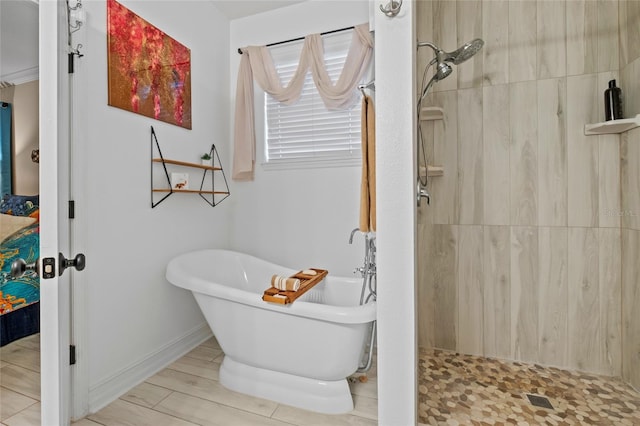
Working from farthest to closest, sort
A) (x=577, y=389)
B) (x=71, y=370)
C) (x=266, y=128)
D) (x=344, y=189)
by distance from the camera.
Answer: (x=266, y=128) → (x=344, y=189) → (x=577, y=389) → (x=71, y=370)

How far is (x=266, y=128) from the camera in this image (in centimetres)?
261

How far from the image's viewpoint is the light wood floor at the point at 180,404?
149 centimetres

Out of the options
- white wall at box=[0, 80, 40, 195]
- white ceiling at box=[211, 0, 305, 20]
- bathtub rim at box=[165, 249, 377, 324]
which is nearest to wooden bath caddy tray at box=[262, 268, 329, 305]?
bathtub rim at box=[165, 249, 377, 324]

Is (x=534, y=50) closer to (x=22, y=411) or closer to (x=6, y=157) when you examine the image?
(x=6, y=157)

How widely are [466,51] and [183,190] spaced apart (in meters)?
1.90

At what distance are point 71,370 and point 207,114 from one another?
1900mm

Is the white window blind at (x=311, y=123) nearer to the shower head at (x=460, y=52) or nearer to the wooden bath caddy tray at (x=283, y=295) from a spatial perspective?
the shower head at (x=460, y=52)

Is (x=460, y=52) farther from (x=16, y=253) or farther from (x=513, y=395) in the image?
(x=16, y=253)

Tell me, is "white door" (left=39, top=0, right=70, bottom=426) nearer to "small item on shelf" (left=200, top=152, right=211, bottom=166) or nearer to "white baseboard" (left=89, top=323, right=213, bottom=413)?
"white baseboard" (left=89, top=323, right=213, bottom=413)

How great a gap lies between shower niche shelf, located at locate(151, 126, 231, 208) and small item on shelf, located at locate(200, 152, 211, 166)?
0.04 m

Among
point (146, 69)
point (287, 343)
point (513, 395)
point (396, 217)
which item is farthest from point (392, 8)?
point (513, 395)

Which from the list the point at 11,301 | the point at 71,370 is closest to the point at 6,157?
the point at 11,301

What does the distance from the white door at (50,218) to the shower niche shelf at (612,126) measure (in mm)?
2498

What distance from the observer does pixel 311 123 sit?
98.1 inches
